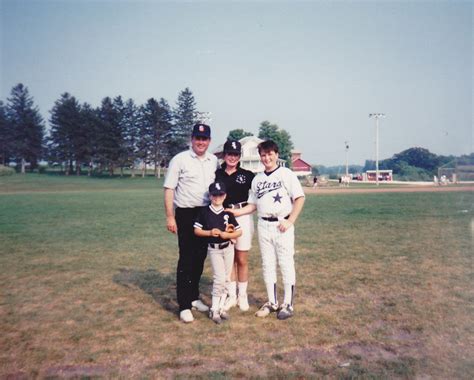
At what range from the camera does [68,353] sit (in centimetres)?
354

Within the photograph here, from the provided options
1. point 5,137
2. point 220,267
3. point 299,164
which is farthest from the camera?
point 299,164

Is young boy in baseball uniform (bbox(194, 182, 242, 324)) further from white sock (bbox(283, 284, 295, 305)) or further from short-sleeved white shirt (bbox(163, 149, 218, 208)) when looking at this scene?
white sock (bbox(283, 284, 295, 305))

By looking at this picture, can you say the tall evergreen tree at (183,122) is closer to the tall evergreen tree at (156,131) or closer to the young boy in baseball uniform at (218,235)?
the tall evergreen tree at (156,131)

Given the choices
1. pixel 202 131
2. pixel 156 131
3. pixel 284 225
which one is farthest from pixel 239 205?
pixel 156 131

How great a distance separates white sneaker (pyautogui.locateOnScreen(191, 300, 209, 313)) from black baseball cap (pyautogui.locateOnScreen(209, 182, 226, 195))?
5.04ft

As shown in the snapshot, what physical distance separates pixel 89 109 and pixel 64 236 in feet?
218

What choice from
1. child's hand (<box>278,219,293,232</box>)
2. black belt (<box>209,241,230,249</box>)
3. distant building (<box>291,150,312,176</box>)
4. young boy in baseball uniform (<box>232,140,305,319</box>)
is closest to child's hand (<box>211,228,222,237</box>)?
black belt (<box>209,241,230,249</box>)

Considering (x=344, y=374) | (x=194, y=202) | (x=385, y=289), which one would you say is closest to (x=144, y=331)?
(x=194, y=202)

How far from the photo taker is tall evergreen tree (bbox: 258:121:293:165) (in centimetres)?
7606

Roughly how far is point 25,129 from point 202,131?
74.0m

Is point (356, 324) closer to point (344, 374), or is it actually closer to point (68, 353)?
point (344, 374)

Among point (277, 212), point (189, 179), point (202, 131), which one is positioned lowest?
point (277, 212)

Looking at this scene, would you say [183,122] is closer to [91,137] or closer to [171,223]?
[91,137]

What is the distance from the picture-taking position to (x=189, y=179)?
457 centimetres
